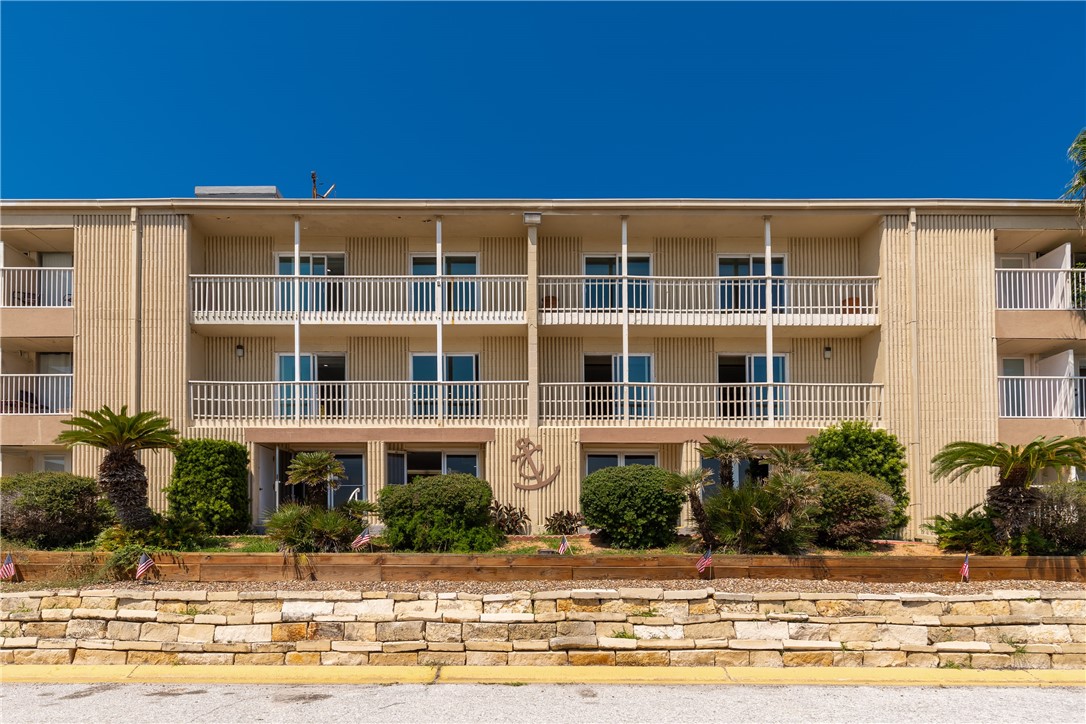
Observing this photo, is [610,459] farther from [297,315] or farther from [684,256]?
[297,315]

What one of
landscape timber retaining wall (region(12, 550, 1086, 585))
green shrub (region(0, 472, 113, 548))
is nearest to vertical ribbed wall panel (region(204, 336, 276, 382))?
green shrub (region(0, 472, 113, 548))

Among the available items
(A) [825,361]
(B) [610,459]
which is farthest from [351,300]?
(A) [825,361]

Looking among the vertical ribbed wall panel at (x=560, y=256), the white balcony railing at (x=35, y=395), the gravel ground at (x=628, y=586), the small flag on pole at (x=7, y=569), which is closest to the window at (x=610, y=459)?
the vertical ribbed wall panel at (x=560, y=256)

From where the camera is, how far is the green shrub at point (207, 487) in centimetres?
1736

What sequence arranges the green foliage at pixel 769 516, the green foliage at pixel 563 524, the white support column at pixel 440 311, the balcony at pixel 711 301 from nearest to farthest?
the green foliage at pixel 769 516
the green foliage at pixel 563 524
the white support column at pixel 440 311
the balcony at pixel 711 301

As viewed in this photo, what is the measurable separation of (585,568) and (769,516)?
3.14 m

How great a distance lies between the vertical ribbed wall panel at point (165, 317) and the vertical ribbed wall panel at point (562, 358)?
340 inches

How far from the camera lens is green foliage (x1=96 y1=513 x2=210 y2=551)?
13.8m

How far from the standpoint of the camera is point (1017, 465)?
13.6 m

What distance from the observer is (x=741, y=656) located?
9.93m

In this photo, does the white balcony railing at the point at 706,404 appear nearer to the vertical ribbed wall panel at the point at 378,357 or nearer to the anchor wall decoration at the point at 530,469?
the anchor wall decoration at the point at 530,469

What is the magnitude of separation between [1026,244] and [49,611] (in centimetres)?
2167

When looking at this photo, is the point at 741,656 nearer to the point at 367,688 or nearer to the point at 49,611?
the point at 367,688

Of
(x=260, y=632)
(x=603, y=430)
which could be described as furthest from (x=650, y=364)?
(x=260, y=632)
